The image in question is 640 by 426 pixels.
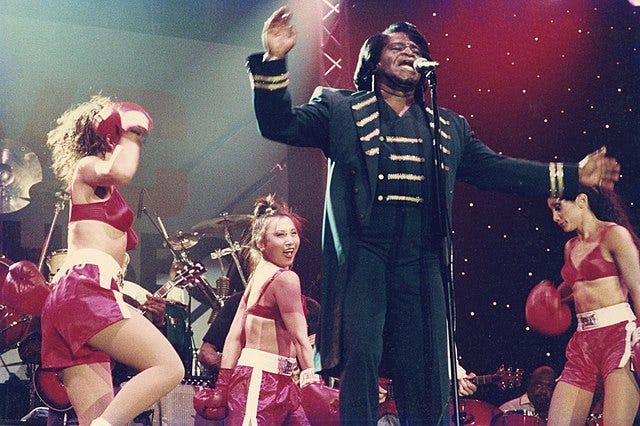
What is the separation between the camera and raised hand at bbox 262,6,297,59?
284cm

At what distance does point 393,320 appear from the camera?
2893 mm

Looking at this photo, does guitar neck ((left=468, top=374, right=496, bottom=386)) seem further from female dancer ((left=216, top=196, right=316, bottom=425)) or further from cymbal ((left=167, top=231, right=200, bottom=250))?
cymbal ((left=167, top=231, right=200, bottom=250))

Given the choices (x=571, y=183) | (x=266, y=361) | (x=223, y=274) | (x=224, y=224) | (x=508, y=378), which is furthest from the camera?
(x=223, y=274)

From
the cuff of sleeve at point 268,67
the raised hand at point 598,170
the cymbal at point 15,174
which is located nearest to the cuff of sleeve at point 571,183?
the raised hand at point 598,170

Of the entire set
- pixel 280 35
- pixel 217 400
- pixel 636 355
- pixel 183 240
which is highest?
pixel 280 35

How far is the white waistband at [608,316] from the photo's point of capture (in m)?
5.47

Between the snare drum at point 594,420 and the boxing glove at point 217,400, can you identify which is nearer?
the boxing glove at point 217,400

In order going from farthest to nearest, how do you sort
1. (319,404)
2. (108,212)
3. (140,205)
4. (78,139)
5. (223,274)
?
(223,274) < (140,205) < (319,404) < (78,139) < (108,212)

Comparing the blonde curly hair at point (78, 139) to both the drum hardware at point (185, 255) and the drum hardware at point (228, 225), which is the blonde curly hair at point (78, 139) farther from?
the drum hardware at point (228, 225)

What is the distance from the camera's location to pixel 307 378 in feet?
16.4

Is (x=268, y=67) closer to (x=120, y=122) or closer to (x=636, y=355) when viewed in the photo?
(x=120, y=122)

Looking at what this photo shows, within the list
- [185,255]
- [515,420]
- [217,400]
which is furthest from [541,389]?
[185,255]

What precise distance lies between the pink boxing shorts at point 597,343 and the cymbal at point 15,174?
173 inches

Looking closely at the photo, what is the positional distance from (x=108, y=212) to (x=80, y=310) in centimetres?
50
